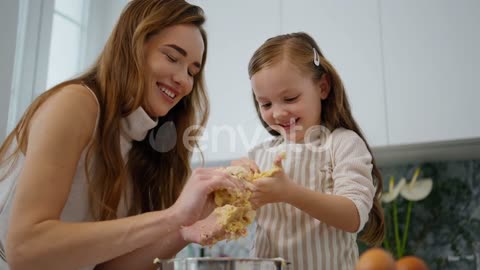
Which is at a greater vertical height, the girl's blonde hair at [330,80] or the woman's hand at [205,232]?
the girl's blonde hair at [330,80]

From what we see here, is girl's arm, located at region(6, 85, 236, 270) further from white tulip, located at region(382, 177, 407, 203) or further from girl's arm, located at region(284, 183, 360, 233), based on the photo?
white tulip, located at region(382, 177, 407, 203)

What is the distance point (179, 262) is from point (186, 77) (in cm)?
58

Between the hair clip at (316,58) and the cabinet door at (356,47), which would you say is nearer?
the hair clip at (316,58)

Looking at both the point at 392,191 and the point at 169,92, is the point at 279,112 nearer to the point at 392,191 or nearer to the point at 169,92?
the point at 169,92

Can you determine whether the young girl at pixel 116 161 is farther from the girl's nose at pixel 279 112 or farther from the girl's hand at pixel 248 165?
the girl's nose at pixel 279 112

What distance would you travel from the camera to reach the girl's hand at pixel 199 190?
840 millimetres

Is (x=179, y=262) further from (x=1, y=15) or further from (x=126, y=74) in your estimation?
(x=1, y=15)

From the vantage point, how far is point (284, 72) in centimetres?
116

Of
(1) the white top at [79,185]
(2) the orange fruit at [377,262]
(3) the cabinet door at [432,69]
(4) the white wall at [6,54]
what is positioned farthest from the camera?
(3) the cabinet door at [432,69]

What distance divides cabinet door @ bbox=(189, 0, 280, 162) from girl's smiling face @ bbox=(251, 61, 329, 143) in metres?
1.04

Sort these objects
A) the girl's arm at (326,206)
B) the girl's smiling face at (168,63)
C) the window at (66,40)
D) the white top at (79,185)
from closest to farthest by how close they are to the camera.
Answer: the girl's arm at (326,206)
the white top at (79,185)
the girl's smiling face at (168,63)
the window at (66,40)

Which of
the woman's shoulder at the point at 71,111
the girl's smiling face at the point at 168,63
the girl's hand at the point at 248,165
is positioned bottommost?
the girl's hand at the point at 248,165

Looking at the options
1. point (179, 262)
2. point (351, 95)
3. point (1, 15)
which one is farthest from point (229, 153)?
point (179, 262)

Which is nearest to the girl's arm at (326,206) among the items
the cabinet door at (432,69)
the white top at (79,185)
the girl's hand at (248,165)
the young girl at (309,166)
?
the young girl at (309,166)
